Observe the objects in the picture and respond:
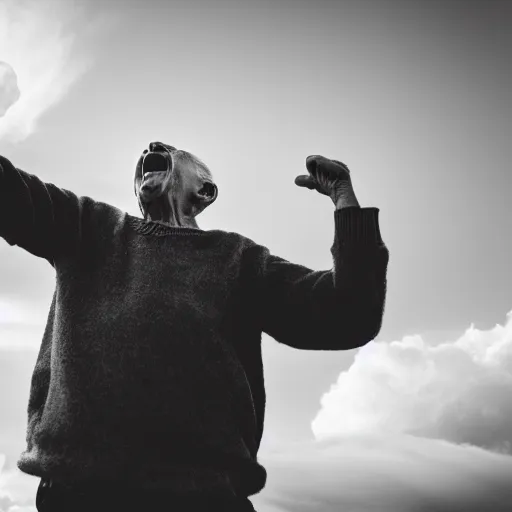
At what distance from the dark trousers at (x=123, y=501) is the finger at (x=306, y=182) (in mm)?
1924

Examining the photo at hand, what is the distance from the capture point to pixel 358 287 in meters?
4.57

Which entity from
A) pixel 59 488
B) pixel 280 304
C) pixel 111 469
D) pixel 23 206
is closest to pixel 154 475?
pixel 111 469

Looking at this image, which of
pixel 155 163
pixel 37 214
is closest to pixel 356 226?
pixel 155 163

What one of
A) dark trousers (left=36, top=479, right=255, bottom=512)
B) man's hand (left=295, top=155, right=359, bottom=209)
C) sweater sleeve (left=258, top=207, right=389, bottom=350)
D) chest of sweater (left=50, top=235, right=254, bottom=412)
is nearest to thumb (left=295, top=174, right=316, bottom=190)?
man's hand (left=295, top=155, right=359, bottom=209)

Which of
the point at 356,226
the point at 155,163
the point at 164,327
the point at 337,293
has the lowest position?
the point at 164,327

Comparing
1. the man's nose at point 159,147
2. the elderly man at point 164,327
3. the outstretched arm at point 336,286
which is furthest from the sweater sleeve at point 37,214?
the outstretched arm at point 336,286

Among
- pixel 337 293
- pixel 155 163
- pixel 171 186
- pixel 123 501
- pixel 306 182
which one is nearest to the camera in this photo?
pixel 123 501

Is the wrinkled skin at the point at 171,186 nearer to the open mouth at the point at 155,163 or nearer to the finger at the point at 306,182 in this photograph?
the open mouth at the point at 155,163

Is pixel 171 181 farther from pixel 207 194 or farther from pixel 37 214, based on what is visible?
pixel 37 214

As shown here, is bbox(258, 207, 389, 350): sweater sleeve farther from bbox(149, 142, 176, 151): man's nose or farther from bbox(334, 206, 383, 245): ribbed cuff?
bbox(149, 142, 176, 151): man's nose

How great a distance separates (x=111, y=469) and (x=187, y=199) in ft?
6.06

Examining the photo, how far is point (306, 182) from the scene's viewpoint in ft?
16.2

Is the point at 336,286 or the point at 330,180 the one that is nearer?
the point at 336,286

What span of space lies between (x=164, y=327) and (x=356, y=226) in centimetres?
125
